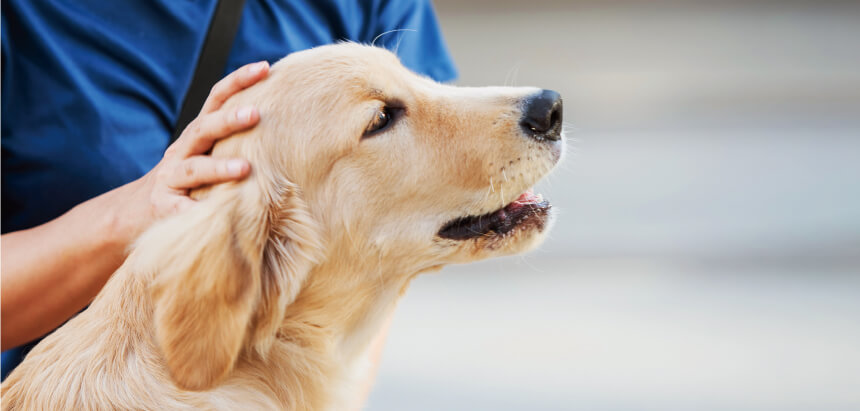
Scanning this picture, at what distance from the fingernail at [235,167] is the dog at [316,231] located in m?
0.04

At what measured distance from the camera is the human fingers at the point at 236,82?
2.02 metres

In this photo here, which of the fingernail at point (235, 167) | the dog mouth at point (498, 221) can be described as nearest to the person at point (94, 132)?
the fingernail at point (235, 167)

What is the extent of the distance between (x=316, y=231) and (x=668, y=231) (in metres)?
4.79

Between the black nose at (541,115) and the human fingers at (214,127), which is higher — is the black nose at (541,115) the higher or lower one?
the higher one

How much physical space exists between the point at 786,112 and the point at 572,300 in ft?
11.8

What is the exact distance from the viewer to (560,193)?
6961mm

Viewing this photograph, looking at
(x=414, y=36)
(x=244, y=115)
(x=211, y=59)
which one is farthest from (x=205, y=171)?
(x=414, y=36)

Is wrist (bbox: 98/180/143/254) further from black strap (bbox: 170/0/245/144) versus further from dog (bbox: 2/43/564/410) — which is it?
black strap (bbox: 170/0/245/144)

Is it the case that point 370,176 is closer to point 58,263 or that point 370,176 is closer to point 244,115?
point 244,115

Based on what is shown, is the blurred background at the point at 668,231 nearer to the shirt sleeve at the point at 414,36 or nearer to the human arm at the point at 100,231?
the shirt sleeve at the point at 414,36

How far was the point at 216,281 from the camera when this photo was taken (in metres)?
1.79

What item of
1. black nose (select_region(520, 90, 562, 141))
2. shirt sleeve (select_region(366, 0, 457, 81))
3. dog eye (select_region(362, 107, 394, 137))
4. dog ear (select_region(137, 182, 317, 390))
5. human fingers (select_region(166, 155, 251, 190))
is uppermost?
shirt sleeve (select_region(366, 0, 457, 81))

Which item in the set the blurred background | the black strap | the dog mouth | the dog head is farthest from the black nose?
the black strap

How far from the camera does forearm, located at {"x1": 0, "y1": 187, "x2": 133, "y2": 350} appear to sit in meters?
2.04
